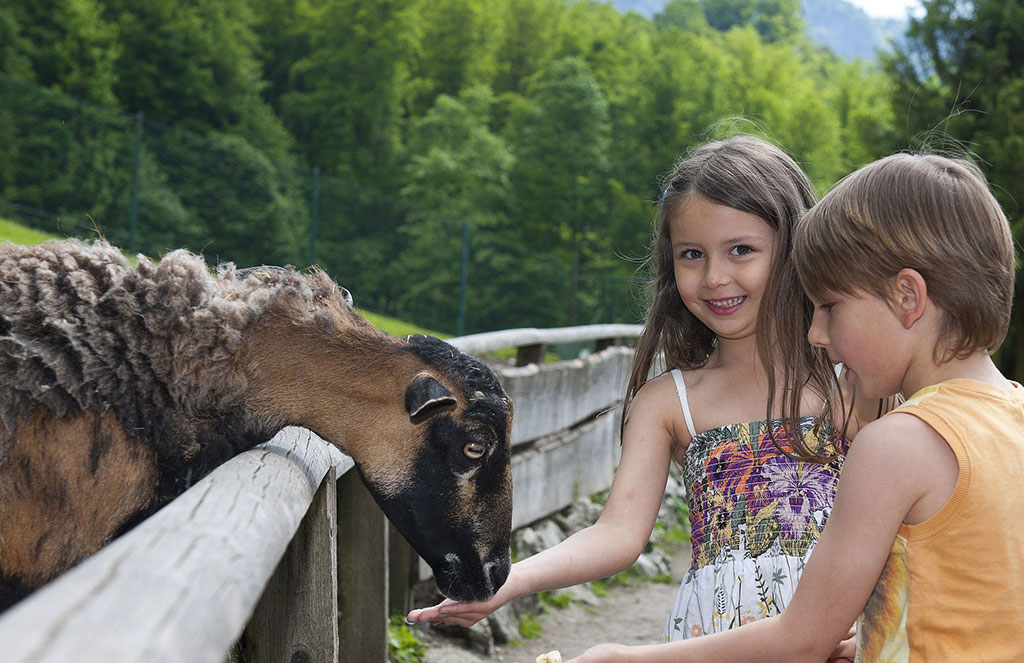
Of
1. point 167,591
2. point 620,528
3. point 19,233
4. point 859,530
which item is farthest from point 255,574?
point 19,233

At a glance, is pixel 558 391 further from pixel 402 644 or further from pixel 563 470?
pixel 402 644

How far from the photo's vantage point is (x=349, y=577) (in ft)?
11.2

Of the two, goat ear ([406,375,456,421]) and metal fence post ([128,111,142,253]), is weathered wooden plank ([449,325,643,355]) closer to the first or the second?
goat ear ([406,375,456,421])

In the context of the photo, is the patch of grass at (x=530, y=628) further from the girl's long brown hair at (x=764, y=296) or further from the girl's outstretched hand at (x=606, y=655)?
the girl's outstretched hand at (x=606, y=655)

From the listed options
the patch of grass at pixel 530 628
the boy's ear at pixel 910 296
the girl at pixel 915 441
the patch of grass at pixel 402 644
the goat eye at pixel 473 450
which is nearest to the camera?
the girl at pixel 915 441

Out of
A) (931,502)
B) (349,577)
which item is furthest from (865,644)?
(349,577)

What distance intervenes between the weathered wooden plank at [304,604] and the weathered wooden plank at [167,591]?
30.8 inches

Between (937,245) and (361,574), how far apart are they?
7.51ft

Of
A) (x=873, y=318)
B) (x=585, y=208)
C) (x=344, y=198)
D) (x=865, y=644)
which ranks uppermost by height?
(x=873, y=318)

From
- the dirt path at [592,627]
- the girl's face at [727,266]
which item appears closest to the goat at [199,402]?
the girl's face at [727,266]

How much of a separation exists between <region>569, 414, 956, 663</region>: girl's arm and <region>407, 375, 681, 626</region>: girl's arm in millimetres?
A: 655

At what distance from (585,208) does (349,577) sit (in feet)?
126

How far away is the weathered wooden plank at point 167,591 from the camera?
921 mm

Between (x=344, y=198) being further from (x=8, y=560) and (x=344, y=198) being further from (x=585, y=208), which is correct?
(x=585, y=208)
